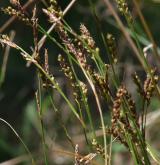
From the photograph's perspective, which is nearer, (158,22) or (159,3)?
(159,3)

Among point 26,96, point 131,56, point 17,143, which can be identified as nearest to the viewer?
point 17,143

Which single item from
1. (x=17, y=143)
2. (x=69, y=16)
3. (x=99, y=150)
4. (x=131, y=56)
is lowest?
(x=99, y=150)

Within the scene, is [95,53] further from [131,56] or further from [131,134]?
[131,56]

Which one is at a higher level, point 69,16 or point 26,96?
Result: point 69,16

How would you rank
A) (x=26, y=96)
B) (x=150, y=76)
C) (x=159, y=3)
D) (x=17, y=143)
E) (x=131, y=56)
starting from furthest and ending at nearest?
(x=26, y=96), (x=131, y=56), (x=17, y=143), (x=159, y=3), (x=150, y=76)

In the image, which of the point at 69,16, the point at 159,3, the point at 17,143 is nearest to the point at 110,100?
the point at 159,3

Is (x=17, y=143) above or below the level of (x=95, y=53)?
above

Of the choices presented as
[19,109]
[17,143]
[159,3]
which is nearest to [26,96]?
[19,109]

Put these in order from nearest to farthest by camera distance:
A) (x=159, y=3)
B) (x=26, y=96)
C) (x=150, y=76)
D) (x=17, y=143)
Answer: (x=150, y=76) < (x=159, y=3) < (x=17, y=143) < (x=26, y=96)

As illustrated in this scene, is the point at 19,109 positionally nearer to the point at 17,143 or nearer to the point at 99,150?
the point at 17,143
